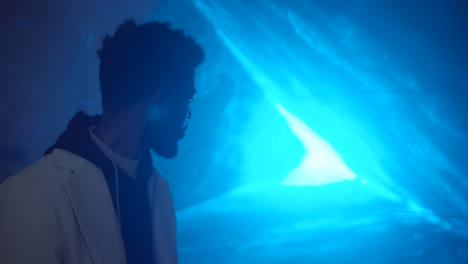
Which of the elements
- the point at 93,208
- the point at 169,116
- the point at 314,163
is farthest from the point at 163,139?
the point at 314,163

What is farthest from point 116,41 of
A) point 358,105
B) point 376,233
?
point 376,233

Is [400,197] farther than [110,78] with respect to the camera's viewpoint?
Yes

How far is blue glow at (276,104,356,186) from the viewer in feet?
5.89

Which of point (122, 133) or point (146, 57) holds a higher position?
point (146, 57)

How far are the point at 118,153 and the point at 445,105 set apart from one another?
5.34 ft

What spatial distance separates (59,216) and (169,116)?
42cm

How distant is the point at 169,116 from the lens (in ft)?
3.20

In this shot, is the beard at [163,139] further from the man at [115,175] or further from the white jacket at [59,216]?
the white jacket at [59,216]

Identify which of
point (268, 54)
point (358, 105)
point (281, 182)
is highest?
point (268, 54)

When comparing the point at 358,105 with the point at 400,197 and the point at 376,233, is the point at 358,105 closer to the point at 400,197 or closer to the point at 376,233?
the point at 400,197

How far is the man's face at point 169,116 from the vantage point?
3.14 feet

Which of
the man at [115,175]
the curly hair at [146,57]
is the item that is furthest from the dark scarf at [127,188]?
the curly hair at [146,57]

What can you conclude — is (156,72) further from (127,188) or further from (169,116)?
(127,188)

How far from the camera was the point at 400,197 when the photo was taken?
5.72ft
